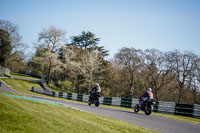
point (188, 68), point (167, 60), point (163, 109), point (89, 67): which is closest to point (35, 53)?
point (89, 67)

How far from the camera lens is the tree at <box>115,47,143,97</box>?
146ft

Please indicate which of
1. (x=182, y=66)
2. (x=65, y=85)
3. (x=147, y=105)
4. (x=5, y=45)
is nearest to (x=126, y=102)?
(x=147, y=105)

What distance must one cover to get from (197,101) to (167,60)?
31.2 ft

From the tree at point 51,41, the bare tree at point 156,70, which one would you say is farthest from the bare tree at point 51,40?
the bare tree at point 156,70

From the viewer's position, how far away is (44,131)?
15.5ft

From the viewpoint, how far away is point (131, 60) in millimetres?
45094

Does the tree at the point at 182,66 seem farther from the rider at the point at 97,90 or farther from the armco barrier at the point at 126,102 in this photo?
the rider at the point at 97,90

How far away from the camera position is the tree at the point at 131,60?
44.5 metres

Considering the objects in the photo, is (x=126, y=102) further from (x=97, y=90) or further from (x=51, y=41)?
(x=51, y=41)

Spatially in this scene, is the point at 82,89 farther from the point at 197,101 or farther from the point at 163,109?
the point at 163,109

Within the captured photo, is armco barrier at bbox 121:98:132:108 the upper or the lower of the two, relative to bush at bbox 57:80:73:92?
lower

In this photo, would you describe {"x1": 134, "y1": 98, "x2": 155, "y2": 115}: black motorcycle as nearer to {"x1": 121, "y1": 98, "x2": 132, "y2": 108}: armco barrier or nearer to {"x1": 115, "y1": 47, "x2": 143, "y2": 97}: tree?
{"x1": 121, "y1": 98, "x2": 132, "y2": 108}: armco barrier

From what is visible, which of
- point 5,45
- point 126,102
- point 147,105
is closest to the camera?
point 147,105

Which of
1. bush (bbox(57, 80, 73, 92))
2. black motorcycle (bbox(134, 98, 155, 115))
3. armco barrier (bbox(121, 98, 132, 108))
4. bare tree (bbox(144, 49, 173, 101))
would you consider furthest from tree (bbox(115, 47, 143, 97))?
black motorcycle (bbox(134, 98, 155, 115))
